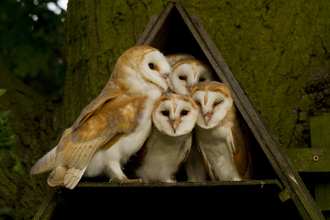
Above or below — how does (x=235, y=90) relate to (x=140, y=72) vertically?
below

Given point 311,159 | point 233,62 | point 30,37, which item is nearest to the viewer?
point 311,159

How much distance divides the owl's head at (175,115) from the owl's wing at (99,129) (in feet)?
0.28

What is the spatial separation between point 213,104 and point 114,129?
1.50 ft

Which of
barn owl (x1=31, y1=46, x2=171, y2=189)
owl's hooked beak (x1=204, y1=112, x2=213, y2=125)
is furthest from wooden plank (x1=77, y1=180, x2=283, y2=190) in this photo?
owl's hooked beak (x1=204, y1=112, x2=213, y2=125)

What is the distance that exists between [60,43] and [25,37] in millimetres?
284

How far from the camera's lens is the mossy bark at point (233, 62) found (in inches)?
104

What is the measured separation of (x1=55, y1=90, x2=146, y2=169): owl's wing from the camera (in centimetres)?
168

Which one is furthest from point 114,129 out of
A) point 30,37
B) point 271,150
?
point 30,37

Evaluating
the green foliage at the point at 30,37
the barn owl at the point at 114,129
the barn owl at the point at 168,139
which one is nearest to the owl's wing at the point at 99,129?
the barn owl at the point at 114,129

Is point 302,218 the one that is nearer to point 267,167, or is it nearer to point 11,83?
point 267,167

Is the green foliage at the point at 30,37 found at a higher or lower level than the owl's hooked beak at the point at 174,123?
higher

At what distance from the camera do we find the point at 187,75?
209 cm

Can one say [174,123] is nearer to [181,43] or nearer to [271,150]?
[271,150]

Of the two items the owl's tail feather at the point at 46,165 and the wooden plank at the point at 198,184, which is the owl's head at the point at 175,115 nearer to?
the wooden plank at the point at 198,184
